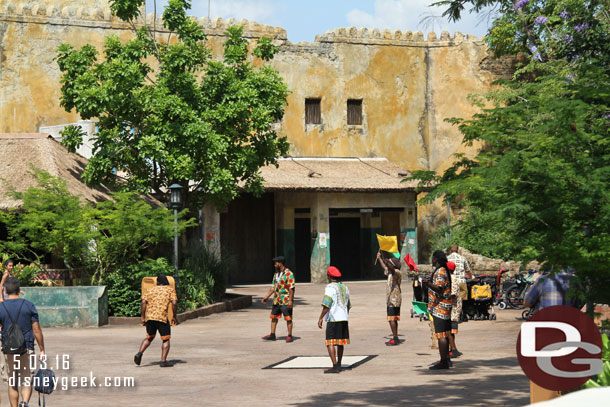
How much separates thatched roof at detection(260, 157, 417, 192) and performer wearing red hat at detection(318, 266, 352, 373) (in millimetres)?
21666

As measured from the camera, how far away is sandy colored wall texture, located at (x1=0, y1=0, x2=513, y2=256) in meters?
42.4

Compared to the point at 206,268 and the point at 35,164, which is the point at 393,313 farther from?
the point at 35,164

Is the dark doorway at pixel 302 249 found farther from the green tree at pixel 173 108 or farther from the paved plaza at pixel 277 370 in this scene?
the paved plaza at pixel 277 370

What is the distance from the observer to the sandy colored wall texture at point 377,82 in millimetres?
42438

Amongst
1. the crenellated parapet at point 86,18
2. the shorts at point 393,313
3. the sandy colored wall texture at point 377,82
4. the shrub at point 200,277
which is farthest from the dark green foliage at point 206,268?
the crenellated parapet at point 86,18

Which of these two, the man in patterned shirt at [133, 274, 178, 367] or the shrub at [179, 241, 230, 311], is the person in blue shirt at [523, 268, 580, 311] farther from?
the shrub at [179, 241, 230, 311]

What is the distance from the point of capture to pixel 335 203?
40.0 m

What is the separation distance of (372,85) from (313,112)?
3259mm

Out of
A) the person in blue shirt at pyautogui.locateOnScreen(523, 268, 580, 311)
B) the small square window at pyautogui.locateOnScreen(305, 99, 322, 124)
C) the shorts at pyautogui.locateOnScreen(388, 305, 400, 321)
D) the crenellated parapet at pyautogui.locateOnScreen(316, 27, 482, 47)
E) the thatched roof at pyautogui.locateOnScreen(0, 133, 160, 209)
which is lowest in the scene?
the shorts at pyautogui.locateOnScreen(388, 305, 400, 321)

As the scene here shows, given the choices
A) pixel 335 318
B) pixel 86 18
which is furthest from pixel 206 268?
pixel 86 18

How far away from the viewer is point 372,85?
4388 cm

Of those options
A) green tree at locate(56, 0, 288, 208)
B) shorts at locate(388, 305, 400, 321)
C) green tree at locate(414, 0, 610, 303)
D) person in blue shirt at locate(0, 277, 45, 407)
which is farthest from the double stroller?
person in blue shirt at locate(0, 277, 45, 407)

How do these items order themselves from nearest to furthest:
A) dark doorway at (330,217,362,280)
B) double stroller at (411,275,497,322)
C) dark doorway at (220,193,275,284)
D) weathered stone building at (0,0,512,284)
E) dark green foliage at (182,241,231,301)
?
double stroller at (411,275,497,322) → dark green foliage at (182,241,231,301) → dark doorway at (220,193,275,284) → weathered stone building at (0,0,512,284) → dark doorway at (330,217,362,280)

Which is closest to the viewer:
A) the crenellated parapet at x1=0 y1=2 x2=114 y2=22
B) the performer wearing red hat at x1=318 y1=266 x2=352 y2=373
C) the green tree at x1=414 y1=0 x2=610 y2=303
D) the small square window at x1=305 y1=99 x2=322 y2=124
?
the green tree at x1=414 y1=0 x2=610 y2=303
